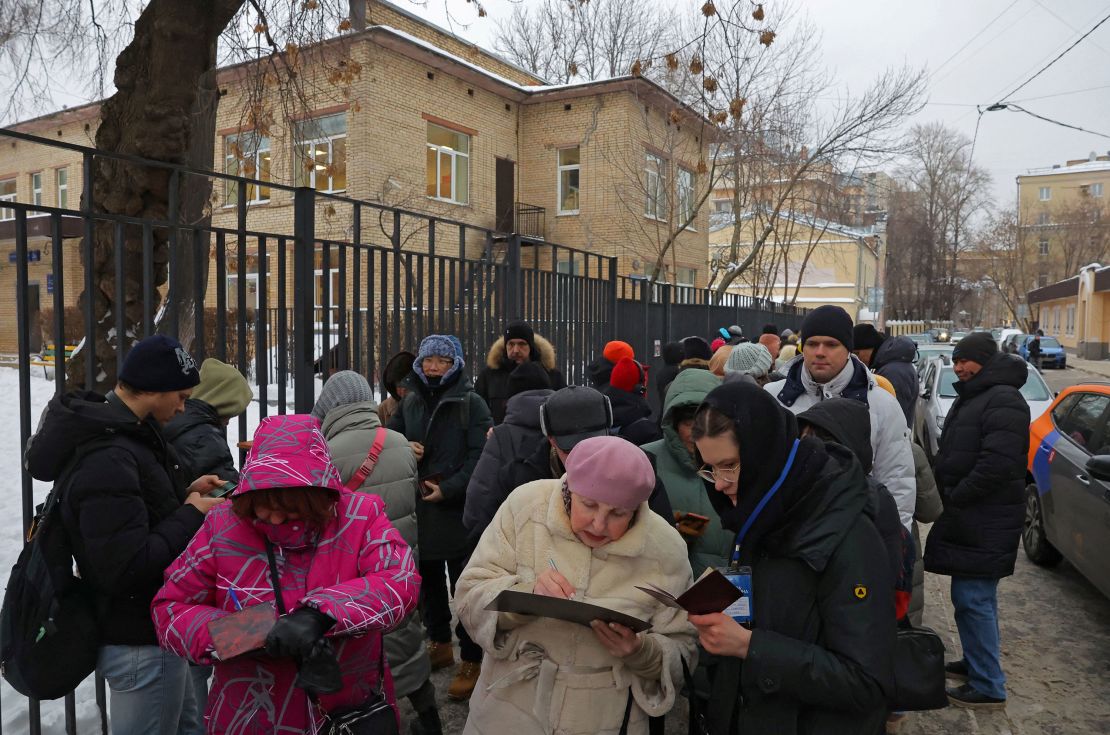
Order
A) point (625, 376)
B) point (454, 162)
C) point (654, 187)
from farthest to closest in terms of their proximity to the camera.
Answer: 1. point (454, 162)
2. point (654, 187)
3. point (625, 376)

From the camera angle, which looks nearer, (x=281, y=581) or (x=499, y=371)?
(x=281, y=581)

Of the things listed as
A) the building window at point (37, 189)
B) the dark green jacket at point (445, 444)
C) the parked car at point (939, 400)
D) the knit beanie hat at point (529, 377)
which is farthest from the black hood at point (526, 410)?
the building window at point (37, 189)

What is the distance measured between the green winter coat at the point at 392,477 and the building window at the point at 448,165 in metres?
17.5

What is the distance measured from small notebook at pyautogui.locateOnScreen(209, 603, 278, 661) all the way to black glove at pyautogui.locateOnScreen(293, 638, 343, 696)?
5.2 inches

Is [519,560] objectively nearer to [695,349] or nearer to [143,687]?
[143,687]

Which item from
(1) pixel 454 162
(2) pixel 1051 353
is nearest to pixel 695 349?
(1) pixel 454 162

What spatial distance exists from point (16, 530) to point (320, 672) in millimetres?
5627

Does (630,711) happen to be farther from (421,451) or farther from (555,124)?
(555,124)

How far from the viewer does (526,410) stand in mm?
3670

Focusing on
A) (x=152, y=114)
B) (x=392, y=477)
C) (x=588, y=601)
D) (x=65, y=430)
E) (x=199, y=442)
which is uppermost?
(x=152, y=114)

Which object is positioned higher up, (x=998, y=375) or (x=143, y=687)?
(x=998, y=375)

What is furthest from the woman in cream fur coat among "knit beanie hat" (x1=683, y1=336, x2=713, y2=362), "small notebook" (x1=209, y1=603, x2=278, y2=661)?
"knit beanie hat" (x1=683, y1=336, x2=713, y2=362)

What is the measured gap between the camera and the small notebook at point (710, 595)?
189cm

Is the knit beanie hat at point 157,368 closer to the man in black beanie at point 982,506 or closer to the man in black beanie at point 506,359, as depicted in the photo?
the man in black beanie at point 506,359
